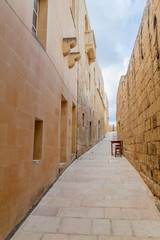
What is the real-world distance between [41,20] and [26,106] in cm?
228

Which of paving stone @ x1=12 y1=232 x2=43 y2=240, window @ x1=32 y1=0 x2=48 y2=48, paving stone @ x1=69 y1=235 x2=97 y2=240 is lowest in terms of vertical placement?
paving stone @ x1=12 y1=232 x2=43 y2=240

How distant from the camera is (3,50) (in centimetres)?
215

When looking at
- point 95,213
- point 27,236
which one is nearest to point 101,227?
point 95,213

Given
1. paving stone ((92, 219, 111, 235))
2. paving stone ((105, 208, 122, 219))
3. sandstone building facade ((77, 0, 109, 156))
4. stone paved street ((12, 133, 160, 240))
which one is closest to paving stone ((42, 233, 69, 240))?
stone paved street ((12, 133, 160, 240))

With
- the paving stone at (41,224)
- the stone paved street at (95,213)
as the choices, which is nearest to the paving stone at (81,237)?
the stone paved street at (95,213)

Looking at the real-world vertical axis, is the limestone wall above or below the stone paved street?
above

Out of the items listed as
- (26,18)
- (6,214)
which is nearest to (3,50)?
(26,18)

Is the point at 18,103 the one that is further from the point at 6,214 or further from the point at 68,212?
the point at 68,212

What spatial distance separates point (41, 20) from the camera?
12.7ft

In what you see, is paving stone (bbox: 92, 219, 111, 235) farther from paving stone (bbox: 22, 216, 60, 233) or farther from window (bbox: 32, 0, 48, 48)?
window (bbox: 32, 0, 48, 48)

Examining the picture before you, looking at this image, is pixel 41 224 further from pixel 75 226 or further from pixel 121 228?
pixel 121 228

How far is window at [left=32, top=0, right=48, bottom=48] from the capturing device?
380 centimetres

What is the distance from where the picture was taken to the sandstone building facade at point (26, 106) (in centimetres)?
217

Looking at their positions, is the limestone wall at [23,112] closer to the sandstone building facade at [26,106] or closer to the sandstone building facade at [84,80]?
the sandstone building facade at [26,106]
